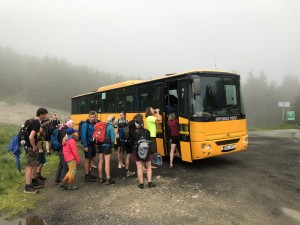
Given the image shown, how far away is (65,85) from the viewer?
7519cm

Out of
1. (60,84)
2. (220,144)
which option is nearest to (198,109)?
(220,144)

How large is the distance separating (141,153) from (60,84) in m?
71.3

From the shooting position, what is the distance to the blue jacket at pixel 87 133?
8.00 metres

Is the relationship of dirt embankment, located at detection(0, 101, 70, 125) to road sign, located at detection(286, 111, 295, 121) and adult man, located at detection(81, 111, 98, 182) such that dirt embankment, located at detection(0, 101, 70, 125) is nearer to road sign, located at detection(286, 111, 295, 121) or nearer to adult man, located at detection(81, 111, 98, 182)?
road sign, located at detection(286, 111, 295, 121)

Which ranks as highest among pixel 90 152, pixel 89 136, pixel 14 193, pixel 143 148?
pixel 89 136

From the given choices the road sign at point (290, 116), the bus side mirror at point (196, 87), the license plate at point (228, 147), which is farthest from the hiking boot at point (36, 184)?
the road sign at point (290, 116)

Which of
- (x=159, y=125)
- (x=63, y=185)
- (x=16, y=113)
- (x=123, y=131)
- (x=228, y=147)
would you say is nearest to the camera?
(x=63, y=185)

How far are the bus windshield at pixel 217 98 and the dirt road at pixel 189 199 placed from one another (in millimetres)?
1821

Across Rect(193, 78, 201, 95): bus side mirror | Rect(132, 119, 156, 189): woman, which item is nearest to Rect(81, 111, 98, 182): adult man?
Rect(132, 119, 156, 189): woman

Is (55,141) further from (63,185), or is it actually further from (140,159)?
(140,159)

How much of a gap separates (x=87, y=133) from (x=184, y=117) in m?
3.05

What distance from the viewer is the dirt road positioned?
18.2 feet

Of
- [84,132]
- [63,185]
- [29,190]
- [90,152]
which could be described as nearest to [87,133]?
[84,132]

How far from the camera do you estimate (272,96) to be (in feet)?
301
